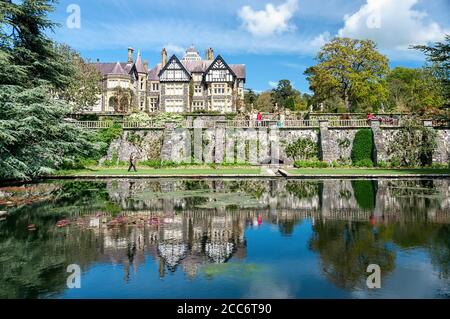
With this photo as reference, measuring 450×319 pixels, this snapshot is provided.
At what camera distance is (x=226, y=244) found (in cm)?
928

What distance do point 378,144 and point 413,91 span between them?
39.8m

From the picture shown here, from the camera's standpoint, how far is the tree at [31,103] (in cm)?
2111

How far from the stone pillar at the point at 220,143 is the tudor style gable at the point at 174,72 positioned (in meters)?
38.1

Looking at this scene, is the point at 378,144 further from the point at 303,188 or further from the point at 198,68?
the point at 198,68

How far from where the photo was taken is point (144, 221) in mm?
11703

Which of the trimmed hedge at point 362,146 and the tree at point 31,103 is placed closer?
the tree at point 31,103

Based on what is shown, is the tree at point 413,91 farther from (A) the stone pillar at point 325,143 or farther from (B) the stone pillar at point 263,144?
(B) the stone pillar at point 263,144

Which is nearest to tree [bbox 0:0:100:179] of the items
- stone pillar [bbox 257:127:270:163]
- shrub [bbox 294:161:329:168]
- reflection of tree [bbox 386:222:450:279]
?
stone pillar [bbox 257:127:270:163]

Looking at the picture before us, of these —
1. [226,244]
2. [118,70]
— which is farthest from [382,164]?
[118,70]

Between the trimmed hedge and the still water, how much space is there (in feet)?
51.2

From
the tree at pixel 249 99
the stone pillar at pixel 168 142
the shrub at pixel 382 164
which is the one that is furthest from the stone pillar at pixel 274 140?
the tree at pixel 249 99

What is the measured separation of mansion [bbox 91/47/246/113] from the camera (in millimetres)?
69500

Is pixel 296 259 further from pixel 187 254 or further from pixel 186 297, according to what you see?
pixel 186 297
